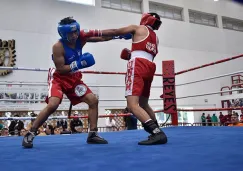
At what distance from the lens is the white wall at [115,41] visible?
7270 millimetres

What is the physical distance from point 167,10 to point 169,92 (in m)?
7.67

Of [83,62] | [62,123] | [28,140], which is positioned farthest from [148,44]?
[62,123]

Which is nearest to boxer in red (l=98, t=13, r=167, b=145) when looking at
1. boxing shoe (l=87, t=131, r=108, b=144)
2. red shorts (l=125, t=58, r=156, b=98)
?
red shorts (l=125, t=58, r=156, b=98)

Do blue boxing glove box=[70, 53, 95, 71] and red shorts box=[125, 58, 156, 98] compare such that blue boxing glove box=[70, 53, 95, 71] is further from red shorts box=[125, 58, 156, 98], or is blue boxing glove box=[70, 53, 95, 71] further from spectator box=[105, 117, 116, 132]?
spectator box=[105, 117, 116, 132]

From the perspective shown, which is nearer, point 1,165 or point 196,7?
point 1,165

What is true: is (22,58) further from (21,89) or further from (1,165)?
(1,165)

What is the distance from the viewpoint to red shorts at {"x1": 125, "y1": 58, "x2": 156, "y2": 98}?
5.29 feet

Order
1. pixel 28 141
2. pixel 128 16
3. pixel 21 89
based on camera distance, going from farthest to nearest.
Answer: pixel 128 16
pixel 21 89
pixel 28 141

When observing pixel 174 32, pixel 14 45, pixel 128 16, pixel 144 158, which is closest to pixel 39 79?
pixel 14 45

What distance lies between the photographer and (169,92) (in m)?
2.98

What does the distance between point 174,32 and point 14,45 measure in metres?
5.85

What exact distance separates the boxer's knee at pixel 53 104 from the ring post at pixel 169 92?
1.65 meters

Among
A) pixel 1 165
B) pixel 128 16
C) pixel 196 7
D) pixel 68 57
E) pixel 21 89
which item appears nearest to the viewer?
pixel 1 165

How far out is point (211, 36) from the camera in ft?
33.9
